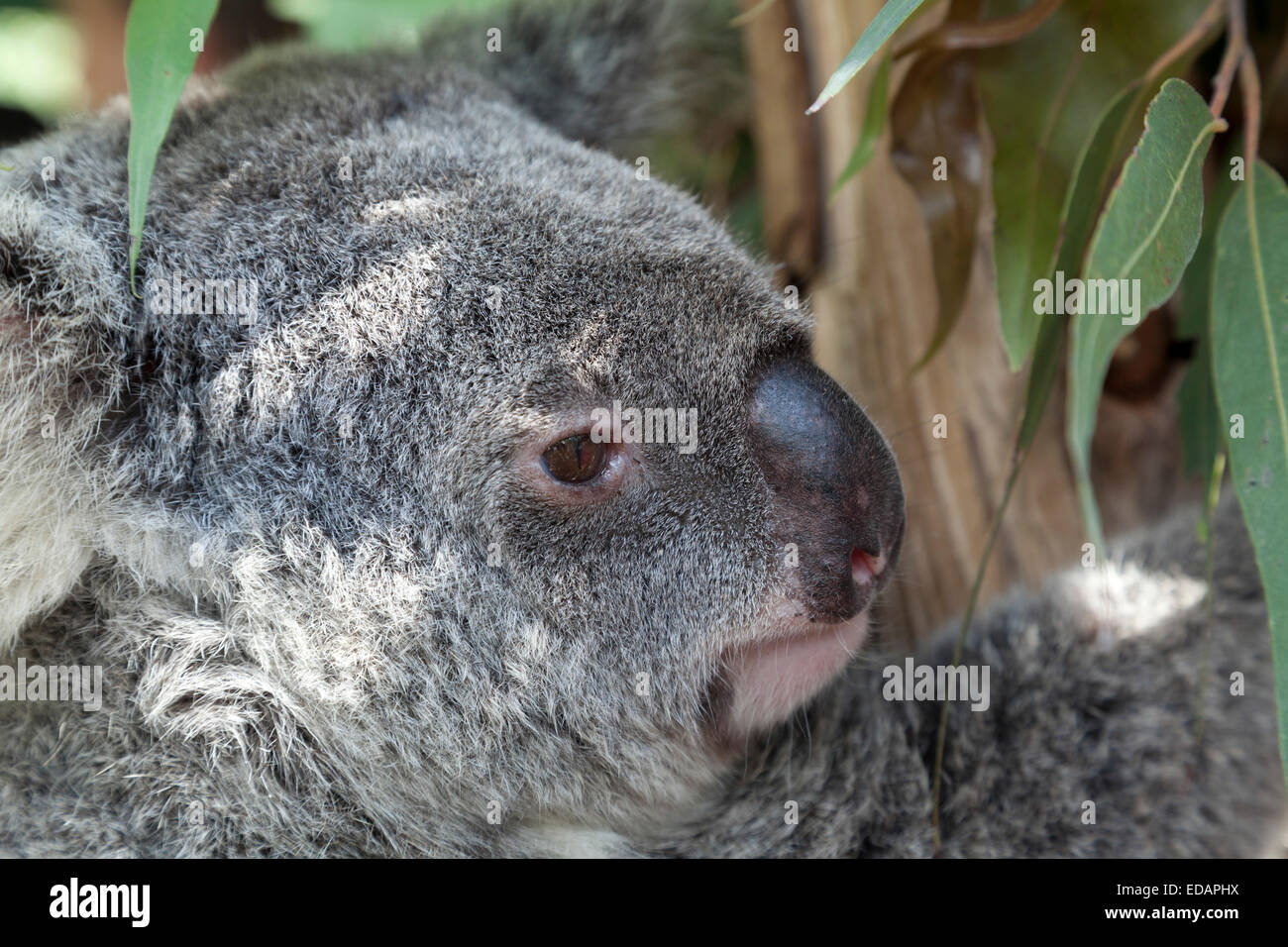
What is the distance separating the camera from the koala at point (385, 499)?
1.88 m

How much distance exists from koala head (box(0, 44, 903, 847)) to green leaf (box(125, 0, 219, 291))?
0.25 metres

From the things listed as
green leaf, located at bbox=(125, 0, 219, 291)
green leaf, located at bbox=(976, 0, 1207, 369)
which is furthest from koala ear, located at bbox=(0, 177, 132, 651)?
green leaf, located at bbox=(976, 0, 1207, 369)

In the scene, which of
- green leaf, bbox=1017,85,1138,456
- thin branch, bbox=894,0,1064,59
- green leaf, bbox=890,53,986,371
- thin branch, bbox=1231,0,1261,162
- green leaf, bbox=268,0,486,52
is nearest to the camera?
thin branch, bbox=1231,0,1261,162

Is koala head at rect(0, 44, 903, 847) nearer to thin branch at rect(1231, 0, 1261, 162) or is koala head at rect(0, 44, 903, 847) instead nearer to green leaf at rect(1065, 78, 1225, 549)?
green leaf at rect(1065, 78, 1225, 549)

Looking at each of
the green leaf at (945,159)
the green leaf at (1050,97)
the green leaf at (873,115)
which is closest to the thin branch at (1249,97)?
the green leaf at (1050,97)

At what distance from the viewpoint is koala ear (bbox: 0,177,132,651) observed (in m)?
1.81

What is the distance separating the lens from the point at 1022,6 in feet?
7.63

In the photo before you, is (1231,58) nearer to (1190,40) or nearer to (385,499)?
(1190,40)

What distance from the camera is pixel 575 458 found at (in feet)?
6.16

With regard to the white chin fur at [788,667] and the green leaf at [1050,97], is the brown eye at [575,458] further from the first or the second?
the green leaf at [1050,97]

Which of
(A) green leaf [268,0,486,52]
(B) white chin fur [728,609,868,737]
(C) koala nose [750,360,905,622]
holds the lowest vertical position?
(B) white chin fur [728,609,868,737]
